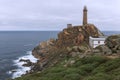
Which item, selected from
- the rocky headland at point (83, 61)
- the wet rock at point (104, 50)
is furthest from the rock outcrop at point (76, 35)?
the wet rock at point (104, 50)

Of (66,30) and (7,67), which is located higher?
(66,30)

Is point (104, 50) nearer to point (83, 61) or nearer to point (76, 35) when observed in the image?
point (83, 61)

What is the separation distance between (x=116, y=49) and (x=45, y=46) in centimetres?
7652

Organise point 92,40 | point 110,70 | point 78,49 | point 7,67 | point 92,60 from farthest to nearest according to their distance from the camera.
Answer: point 7,67 < point 92,40 < point 78,49 < point 92,60 < point 110,70

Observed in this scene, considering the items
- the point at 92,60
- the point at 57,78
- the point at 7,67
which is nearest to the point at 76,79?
the point at 57,78

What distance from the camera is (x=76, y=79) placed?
2969 cm

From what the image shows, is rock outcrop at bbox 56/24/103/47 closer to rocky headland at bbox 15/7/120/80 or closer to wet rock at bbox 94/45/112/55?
rocky headland at bbox 15/7/120/80

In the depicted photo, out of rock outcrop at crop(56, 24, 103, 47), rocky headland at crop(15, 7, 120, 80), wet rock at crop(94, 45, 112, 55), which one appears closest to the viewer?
rocky headland at crop(15, 7, 120, 80)

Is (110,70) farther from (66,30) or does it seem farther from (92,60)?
(66,30)

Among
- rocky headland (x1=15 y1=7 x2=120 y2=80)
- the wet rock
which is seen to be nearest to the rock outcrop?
rocky headland (x1=15 y1=7 x2=120 y2=80)

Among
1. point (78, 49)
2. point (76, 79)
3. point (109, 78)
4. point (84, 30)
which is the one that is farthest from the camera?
point (84, 30)

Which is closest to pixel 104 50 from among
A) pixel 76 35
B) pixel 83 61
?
pixel 83 61

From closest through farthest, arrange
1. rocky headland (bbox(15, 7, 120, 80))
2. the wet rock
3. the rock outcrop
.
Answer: rocky headland (bbox(15, 7, 120, 80)) → the wet rock → the rock outcrop

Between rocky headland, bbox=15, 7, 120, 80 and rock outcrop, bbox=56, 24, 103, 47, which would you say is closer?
rocky headland, bbox=15, 7, 120, 80
